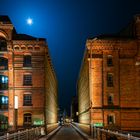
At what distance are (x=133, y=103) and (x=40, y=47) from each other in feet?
52.8

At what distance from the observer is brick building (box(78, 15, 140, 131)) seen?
Answer: 50844 mm

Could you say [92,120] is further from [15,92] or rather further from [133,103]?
[15,92]

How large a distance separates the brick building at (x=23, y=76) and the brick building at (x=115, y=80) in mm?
7415

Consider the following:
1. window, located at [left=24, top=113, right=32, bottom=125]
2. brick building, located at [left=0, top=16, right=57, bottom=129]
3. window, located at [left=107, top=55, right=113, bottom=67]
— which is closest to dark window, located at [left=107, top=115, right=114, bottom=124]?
window, located at [left=107, top=55, right=113, bottom=67]

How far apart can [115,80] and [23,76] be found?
539 inches

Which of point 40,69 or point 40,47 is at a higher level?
point 40,47

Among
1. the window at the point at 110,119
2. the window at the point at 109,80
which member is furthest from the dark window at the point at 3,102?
the window at the point at 109,80

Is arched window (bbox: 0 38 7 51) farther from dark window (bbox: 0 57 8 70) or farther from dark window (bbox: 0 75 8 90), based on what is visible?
dark window (bbox: 0 75 8 90)

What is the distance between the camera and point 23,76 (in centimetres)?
5344

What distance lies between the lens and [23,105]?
52.7 metres

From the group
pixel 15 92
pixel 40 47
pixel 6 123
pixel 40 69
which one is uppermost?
pixel 40 47

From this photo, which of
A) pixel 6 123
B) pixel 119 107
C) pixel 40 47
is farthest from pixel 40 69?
pixel 119 107

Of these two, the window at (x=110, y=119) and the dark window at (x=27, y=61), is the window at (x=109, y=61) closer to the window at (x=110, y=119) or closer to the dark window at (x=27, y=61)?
the window at (x=110, y=119)

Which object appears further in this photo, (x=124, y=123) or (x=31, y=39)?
(x=31, y=39)
